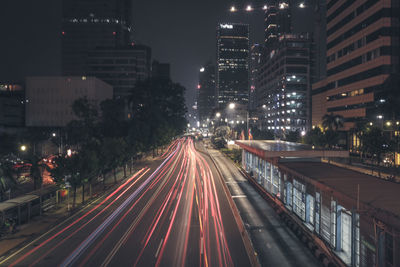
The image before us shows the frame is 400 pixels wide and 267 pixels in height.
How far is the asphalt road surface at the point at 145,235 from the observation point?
1563 centimetres

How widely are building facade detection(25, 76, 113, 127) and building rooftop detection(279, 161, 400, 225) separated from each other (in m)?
109

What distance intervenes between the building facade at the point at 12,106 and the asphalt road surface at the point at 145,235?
96143 millimetres

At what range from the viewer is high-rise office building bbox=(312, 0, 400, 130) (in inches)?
2192

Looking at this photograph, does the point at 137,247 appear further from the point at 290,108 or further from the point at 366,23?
the point at 290,108

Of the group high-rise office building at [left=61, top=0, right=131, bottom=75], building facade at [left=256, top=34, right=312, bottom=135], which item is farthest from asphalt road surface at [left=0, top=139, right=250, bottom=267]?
Answer: high-rise office building at [left=61, top=0, right=131, bottom=75]

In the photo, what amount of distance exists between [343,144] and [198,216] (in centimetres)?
6357

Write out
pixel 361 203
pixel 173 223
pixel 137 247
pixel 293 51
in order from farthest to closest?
pixel 293 51 < pixel 173 223 < pixel 137 247 < pixel 361 203

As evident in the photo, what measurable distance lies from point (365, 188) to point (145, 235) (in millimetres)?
15801

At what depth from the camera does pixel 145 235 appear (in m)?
19.1

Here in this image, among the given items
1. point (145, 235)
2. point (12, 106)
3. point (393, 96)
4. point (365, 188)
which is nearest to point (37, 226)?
point (145, 235)

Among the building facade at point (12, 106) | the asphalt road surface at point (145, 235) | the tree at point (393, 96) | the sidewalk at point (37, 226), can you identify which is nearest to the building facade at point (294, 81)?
the tree at point (393, 96)

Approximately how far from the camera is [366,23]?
198 feet

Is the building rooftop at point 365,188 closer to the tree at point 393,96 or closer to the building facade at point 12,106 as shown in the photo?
the tree at point 393,96

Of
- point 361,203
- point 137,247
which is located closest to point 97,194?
point 137,247
